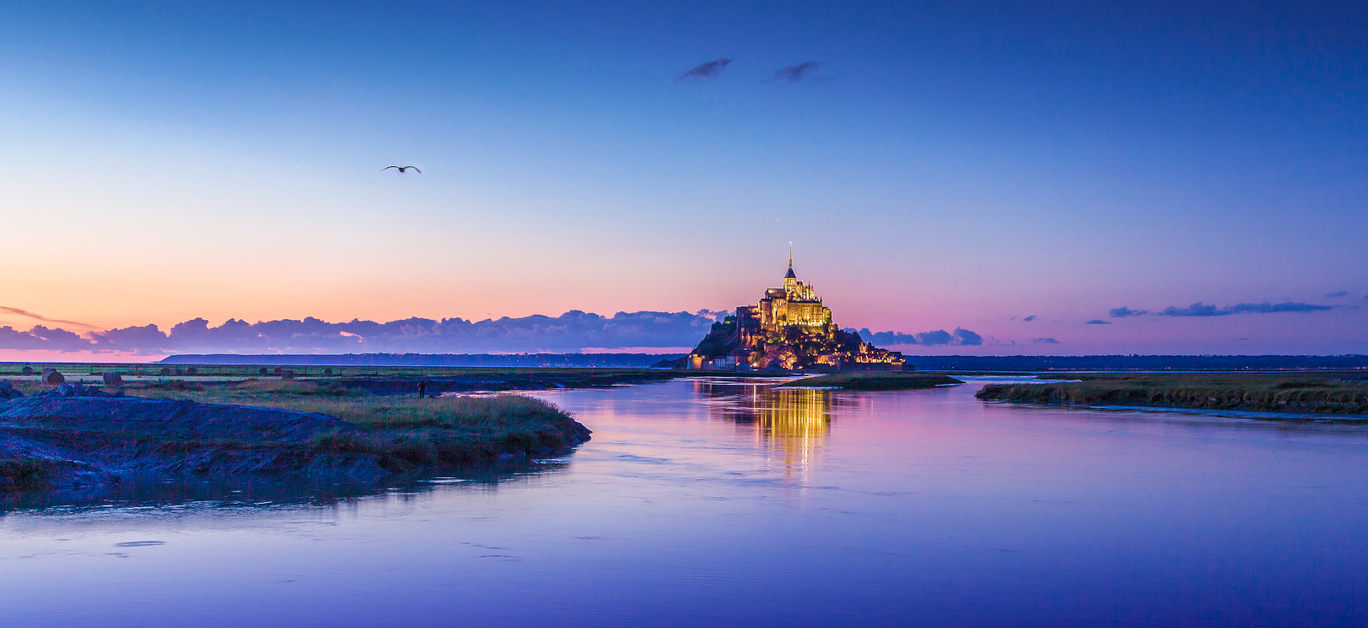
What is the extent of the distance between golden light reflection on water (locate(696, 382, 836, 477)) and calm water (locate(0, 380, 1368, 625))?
2984 millimetres

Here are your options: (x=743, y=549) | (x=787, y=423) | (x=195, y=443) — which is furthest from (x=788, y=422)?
(x=743, y=549)

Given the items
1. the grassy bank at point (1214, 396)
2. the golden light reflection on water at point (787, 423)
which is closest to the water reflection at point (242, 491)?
the golden light reflection on water at point (787, 423)

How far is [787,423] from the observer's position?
1924 inches

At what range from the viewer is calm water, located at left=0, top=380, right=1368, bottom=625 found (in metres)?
12.6

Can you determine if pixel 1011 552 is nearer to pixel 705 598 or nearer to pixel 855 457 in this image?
pixel 705 598

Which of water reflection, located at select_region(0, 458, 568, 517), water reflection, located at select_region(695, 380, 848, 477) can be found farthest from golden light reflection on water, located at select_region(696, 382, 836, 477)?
water reflection, located at select_region(0, 458, 568, 517)

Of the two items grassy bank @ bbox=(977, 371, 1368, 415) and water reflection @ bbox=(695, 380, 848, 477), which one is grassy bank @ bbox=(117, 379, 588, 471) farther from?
grassy bank @ bbox=(977, 371, 1368, 415)

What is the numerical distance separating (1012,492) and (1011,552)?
7743 mm

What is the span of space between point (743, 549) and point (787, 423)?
3261 cm

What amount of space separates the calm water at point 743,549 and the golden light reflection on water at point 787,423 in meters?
2.98

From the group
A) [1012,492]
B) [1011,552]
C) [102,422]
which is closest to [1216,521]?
[1012,492]

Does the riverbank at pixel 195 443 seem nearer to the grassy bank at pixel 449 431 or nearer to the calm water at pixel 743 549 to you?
the grassy bank at pixel 449 431

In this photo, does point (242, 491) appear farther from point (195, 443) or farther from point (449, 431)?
point (449, 431)

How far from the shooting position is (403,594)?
13.2 m
